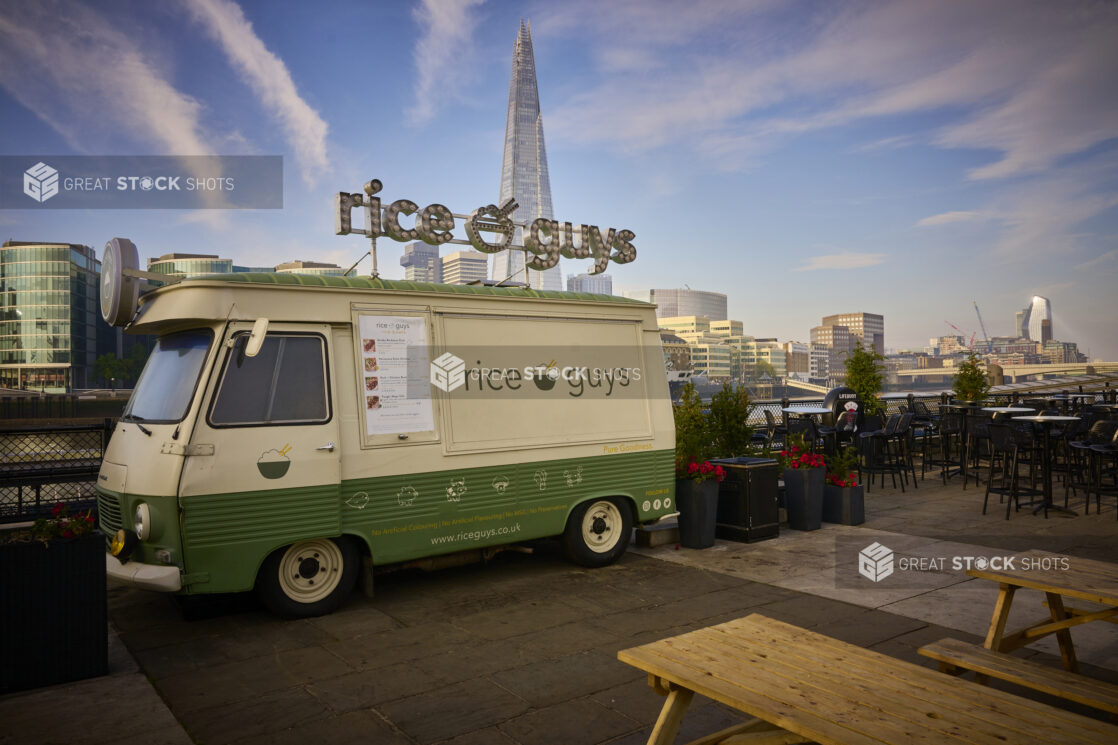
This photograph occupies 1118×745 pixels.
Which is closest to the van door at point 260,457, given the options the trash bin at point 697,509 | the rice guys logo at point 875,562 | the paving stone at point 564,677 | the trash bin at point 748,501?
the paving stone at point 564,677

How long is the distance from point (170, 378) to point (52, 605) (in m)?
1.97

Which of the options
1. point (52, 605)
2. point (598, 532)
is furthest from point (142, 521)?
point (598, 532)

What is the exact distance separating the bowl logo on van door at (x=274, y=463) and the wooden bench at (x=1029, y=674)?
4.55 m

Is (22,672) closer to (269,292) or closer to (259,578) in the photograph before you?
(259,578)

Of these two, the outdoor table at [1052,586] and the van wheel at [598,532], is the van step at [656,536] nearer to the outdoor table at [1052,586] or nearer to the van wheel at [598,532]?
the van wheel at [598,532]

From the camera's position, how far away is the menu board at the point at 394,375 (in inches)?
247

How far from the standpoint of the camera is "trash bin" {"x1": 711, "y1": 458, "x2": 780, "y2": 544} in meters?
8.45

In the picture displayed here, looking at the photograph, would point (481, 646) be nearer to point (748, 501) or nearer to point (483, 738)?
point (483, 738)

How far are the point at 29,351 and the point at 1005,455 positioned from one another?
122 m

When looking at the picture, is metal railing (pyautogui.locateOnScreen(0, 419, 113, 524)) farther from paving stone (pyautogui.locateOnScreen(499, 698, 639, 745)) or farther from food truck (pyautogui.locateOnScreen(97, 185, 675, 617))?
paving stone (pyautogui.locateOnScreen(499, 698, 639, 745))

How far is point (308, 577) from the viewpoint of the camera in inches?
238

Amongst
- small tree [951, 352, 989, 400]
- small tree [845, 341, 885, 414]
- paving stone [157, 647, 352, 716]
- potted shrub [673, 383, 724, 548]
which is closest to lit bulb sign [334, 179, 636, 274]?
potted shrub [673, 383, 724, 548]

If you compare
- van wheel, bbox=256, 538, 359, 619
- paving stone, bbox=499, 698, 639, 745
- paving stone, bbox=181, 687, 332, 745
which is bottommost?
paving stone, bbox=499, 698, 639, 745

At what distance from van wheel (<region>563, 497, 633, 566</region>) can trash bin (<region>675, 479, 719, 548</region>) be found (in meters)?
0.80
